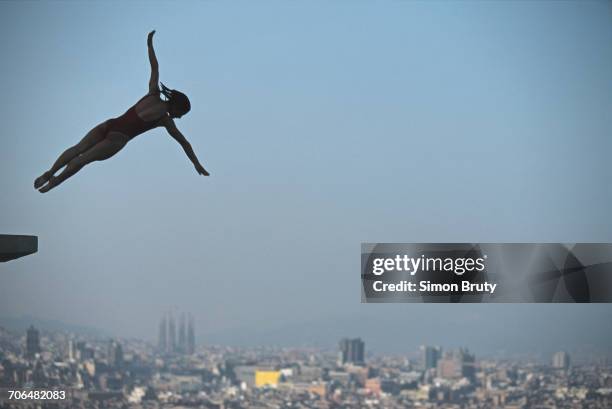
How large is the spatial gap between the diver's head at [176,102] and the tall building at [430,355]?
11.8 m

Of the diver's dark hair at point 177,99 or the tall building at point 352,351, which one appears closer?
the diver's dark hair at point 177,99

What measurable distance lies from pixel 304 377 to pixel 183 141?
35.8 feet

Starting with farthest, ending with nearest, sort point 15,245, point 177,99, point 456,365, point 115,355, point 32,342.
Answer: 1. point 456,365
2. point 115,355
3. point 32,342
4. point 177,99
5. point 15,245

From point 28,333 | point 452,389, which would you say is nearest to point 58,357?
point 28,333

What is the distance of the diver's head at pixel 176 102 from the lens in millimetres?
6707

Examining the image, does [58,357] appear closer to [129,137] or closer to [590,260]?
[590,260]

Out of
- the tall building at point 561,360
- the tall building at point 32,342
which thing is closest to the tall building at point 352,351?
the tall building at point 561,360

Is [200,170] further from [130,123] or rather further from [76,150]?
[76,150]

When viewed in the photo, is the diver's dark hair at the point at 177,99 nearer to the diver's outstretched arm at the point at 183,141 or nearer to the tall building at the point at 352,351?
the diver's outstretched arm at the point at 183,141

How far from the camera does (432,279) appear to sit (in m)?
9.95

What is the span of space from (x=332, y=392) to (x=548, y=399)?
3.55 metres

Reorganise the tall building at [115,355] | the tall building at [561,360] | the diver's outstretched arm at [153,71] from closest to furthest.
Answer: the diver's outstretched arm at [153,71]
the tall building at [561,360]
the tall building at [115,355]

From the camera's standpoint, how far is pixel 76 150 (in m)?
6.75

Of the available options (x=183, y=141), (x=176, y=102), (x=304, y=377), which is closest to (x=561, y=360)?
(x=304, y=377)
